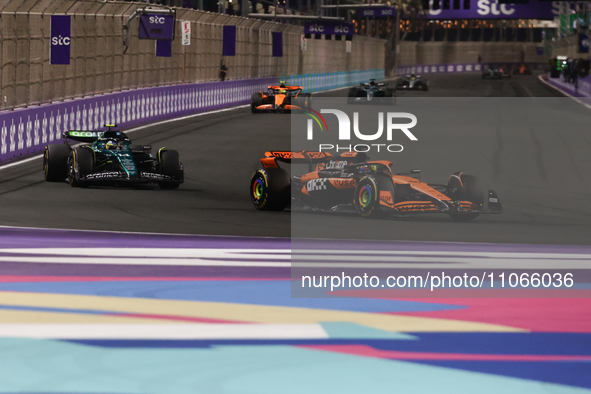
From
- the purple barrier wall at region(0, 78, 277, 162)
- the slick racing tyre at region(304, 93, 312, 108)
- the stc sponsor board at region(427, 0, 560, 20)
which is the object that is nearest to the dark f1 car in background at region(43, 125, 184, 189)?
the purple barrier wall at region(0, 78, 277, 162)

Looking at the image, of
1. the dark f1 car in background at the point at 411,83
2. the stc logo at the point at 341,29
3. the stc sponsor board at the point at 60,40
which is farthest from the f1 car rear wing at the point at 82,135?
the stc logo at the point at 341,29

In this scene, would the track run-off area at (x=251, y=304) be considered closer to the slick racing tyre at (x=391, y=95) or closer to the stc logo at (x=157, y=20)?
the stc logo at (x=157, y=20)

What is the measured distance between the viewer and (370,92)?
129 feet

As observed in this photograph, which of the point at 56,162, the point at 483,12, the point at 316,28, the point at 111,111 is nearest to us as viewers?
the point at 56,162

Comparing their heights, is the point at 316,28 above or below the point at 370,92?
above

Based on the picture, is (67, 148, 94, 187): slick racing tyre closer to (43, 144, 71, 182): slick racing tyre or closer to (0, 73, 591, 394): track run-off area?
(0, 73, 591, 394): track run-off area

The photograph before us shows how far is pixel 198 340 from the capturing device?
21.3 ft

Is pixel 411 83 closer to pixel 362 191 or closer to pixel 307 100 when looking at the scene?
pixel 307 100

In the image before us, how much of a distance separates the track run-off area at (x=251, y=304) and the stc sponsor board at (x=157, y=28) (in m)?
16.3

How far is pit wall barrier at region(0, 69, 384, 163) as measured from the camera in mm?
19750

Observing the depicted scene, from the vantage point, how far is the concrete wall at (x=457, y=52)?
423 ft

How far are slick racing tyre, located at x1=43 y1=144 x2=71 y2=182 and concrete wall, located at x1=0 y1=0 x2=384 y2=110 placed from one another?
20.6 feet

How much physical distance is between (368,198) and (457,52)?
121 m

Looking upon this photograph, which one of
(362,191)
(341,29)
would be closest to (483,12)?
(341,29)
